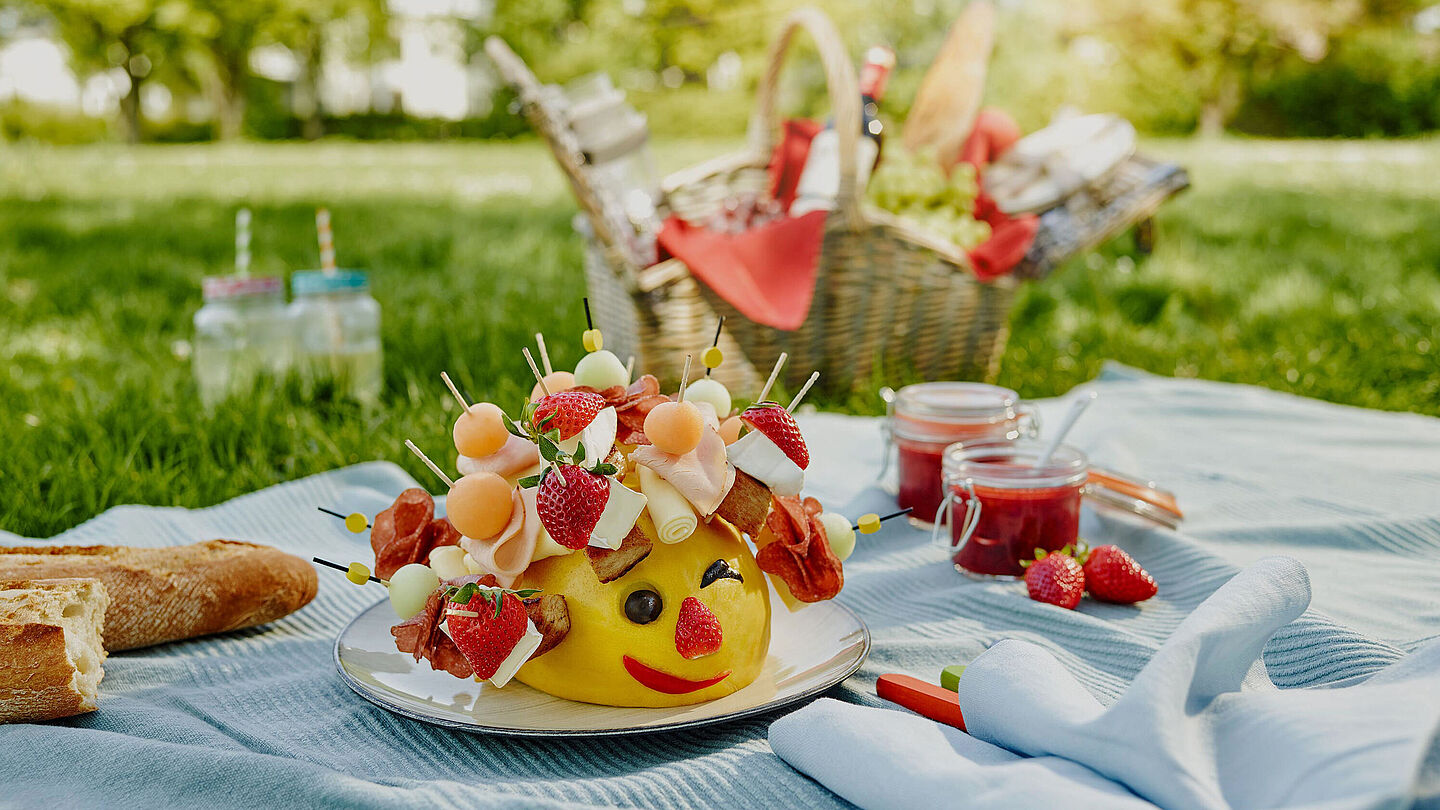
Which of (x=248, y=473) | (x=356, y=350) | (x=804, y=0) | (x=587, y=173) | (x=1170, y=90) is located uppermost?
(x=804, y=0)

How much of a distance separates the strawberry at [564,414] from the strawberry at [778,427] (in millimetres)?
201

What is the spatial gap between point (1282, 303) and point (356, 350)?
3.33 meters

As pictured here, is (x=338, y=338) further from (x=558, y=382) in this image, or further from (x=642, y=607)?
(x=642, y=607)

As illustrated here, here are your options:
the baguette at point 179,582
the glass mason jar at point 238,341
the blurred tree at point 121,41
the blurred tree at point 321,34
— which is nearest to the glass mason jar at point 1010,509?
the baguette at point 179,582

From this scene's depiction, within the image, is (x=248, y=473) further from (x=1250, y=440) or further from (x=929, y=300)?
(x=1250, y=440)

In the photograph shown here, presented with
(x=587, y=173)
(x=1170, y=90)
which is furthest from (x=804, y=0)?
(x=587, y=173)

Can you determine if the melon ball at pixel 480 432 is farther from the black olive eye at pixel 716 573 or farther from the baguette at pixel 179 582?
the baguette at pixel 179 582

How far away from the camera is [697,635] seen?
50.4 inches

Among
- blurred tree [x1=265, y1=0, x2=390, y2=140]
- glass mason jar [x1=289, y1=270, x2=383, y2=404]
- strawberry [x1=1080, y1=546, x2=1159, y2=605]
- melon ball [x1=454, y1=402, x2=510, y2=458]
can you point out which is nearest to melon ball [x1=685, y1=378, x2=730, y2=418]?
melon ball [x1=454, y1=402, x2=510, y2=458]

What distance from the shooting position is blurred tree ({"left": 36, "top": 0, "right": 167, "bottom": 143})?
23281mm

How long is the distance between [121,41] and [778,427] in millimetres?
28145

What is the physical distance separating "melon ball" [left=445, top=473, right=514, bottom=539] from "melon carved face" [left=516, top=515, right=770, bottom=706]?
0.10 meters

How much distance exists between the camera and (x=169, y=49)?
994 inches

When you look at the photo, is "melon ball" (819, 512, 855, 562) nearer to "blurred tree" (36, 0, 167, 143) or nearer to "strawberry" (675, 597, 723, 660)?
"strawberry" (675, 597, 723, 660)
